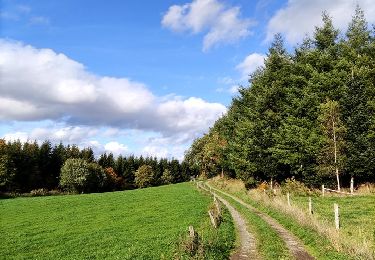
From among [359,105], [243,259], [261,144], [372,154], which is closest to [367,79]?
[359,105]

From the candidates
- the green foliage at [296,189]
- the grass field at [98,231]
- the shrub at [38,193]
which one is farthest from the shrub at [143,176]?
the green foliage at [296,189]

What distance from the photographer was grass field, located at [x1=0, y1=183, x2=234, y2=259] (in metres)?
24.2

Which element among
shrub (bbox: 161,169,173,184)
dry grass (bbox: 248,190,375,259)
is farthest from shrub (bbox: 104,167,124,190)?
dry grass (bbox: 248,190,375,259)

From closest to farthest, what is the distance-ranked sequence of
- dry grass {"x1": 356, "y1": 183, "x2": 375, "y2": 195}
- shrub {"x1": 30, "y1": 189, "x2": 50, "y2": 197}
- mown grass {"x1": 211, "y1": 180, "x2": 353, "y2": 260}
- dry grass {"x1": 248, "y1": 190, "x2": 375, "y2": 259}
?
dry grass {"x1": 248, "y1": 190, "x2": 375, "y2": 259} < mown grass {"x1": 211, "y1": 180, "x2": 353, "y2": 260} < dry grass {"x1": 356, "y1": 183, "x2": 375, "y2": 195} < shrub {"x1": 30, "y1": 189, "x2": 50, "y2": 197}

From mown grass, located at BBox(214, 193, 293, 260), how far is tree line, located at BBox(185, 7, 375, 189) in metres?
23.6

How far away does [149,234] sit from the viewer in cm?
2966

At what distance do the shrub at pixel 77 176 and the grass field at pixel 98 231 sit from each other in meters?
49.5

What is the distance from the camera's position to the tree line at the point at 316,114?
169ft

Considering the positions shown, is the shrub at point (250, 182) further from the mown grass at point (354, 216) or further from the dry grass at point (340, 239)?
the dry grass at point (340, 239)

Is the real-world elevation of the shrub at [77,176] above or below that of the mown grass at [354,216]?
above

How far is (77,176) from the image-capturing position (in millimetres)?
104688

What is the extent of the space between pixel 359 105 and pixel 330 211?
74.6ft

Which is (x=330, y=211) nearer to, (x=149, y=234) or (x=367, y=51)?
(x=149, y=234)

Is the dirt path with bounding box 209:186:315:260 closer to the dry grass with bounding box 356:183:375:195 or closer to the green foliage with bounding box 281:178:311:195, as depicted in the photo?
the green foliage with bounding box 281:178:311:195
